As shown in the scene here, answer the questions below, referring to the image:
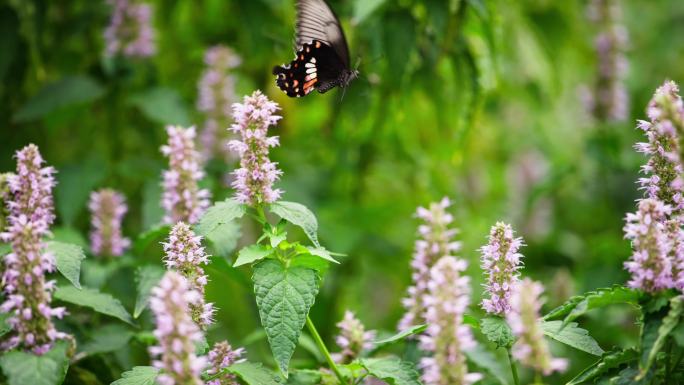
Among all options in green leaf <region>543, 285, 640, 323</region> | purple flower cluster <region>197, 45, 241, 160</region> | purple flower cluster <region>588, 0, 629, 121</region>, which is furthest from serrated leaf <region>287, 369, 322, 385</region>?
purple flower cluster <region>588, 0, 629, 121</region>

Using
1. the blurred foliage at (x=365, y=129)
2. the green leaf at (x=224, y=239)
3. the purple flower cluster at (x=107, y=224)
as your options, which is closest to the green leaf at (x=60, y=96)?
the blurred foliage at (x=365, y=129)

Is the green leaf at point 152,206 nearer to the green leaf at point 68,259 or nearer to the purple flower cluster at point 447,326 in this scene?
the green leaf at point 68,259

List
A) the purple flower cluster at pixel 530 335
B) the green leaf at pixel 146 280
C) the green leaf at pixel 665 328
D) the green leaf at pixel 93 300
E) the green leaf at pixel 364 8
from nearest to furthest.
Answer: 1. the purple flower cluster at pixel 530 335
2. the green leaf at pixel 665 328
3. the green leaf at pixel 93 300
4. the green leaf at pixel 146 280
5. the green leaf at pixel 364 8

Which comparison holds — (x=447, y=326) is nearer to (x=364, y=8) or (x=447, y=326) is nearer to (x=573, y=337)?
(x=573, y=337)

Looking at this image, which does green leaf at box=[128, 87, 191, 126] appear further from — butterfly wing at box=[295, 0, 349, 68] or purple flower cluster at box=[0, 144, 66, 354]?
purple flower cluster at box=[0, 144, 66, 354]

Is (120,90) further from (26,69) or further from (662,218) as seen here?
(662,218)

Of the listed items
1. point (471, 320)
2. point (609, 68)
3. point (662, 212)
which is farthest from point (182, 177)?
point (609, 68)
